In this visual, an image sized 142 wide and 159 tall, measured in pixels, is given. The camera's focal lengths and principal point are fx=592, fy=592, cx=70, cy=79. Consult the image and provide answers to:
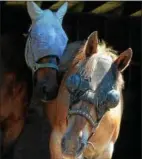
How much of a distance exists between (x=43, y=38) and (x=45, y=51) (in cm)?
5

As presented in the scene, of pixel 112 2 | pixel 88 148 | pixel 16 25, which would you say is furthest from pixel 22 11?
pixel 88 148

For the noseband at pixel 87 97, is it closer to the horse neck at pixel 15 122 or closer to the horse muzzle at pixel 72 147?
the horse muzzle at pixel 72 147

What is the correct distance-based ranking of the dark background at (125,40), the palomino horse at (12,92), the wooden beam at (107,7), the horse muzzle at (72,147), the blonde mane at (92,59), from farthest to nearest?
the dark background at (125,40) → the wooden beam at (107,7) → the palomino horse at (12,92) → the blonde mane at (92,59) → the horse muzzle at (72,147)

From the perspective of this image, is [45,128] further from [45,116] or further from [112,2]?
[112,2]

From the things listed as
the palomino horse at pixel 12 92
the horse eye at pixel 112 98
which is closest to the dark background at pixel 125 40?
A: the palomino horse at pixel 12 92

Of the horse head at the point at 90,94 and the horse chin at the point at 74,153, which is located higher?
the horse head at the point at 90,94

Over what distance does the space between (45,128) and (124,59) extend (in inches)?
27.7

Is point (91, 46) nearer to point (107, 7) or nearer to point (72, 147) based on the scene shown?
point (72, 147)

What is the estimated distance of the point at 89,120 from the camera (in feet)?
6.27

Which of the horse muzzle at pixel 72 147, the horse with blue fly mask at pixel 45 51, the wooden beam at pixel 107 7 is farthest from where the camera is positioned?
the wooden beam at pixel 107 7

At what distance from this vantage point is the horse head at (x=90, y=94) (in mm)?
1897

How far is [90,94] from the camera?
76.0 inches

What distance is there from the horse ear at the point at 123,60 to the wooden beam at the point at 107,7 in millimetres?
934

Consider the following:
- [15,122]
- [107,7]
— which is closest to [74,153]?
[15,122]
